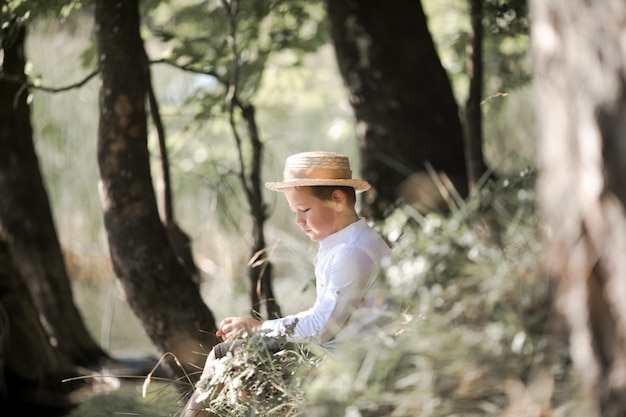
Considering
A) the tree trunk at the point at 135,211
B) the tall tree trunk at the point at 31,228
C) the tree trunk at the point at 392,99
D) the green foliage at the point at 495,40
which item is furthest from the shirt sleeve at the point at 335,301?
the tall tree trunk at the point at 31,228

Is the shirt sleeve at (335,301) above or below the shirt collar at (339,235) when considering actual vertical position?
below

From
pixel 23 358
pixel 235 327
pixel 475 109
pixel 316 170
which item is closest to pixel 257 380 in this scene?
pixel 235 327

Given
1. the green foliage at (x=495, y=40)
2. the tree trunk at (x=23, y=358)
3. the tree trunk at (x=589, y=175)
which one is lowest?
the tree trunk at (x=23, y=358)

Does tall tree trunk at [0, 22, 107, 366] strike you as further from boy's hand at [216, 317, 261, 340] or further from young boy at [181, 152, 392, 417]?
boy's hand at [216, 317, 261, 340]

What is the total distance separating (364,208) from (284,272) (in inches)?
323

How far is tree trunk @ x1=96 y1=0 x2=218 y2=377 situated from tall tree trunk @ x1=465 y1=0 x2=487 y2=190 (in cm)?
187

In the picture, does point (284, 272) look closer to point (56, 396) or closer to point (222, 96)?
point (222, 96)

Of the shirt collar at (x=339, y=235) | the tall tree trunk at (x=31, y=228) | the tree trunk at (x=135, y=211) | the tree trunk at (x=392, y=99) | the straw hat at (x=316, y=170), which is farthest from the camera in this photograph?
the tall tree trunk at (x=31, y=228)

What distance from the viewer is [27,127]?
23.5 feet

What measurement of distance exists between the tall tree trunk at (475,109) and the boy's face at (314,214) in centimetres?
181

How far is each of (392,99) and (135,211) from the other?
2.37 meters

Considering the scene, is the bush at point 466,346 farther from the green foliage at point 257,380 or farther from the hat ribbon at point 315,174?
the hat ribbon at point 315,174

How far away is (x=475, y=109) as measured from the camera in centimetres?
589

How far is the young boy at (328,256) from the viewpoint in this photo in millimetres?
3727
